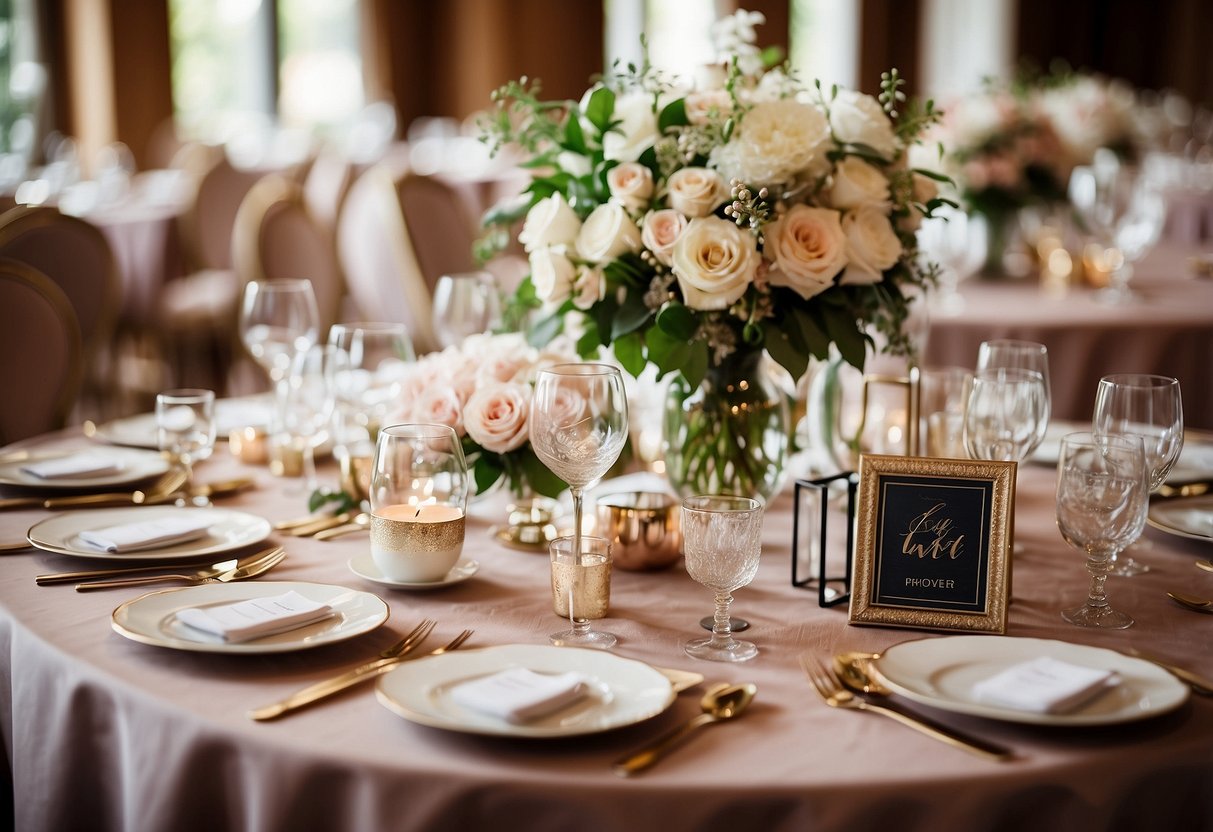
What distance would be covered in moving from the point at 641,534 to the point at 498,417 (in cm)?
24

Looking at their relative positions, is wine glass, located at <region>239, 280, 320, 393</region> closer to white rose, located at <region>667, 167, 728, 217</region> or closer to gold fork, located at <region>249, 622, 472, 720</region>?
white rose, located at <region>667, 167, 728, 217</region>

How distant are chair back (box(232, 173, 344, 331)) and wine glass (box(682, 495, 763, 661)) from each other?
3.39 meters

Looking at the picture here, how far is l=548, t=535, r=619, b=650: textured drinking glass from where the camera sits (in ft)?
4.41

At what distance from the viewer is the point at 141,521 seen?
168 cm

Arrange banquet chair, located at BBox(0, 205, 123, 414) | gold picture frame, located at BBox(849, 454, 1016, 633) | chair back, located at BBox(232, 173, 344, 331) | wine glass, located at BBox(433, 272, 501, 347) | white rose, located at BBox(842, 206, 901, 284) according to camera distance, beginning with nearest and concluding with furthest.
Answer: gold picture frame, located at BBox(849, 454, 1016, 633) < white rose, located at BBox(842, 206, 901, 284) < wine glass, located at BBox(433, 272, 501, 347) < banquet chair, located at BBox(0, 205, 123, 414) < chair back, located at BBox(232, 173, 344, 331)

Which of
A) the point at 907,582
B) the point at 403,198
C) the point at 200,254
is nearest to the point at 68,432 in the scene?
the point at 907,582

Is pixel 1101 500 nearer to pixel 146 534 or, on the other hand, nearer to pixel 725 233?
pixel 725 233

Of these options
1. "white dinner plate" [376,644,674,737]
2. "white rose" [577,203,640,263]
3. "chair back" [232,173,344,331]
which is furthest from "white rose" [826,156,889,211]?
"chair back" [232,173,344,331]

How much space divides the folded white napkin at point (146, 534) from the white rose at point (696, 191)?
2.44 feet

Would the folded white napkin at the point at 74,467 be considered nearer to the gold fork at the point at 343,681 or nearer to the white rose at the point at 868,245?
the gold fork at the point at 343,681

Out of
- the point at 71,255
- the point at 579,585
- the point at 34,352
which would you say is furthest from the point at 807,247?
the point at 71,255

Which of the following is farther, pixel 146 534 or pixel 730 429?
pixel 730 429

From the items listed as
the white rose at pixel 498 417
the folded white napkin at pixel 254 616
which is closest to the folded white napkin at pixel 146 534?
the folded white napkin at pixel 254 616

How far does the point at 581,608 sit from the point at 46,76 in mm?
7960
